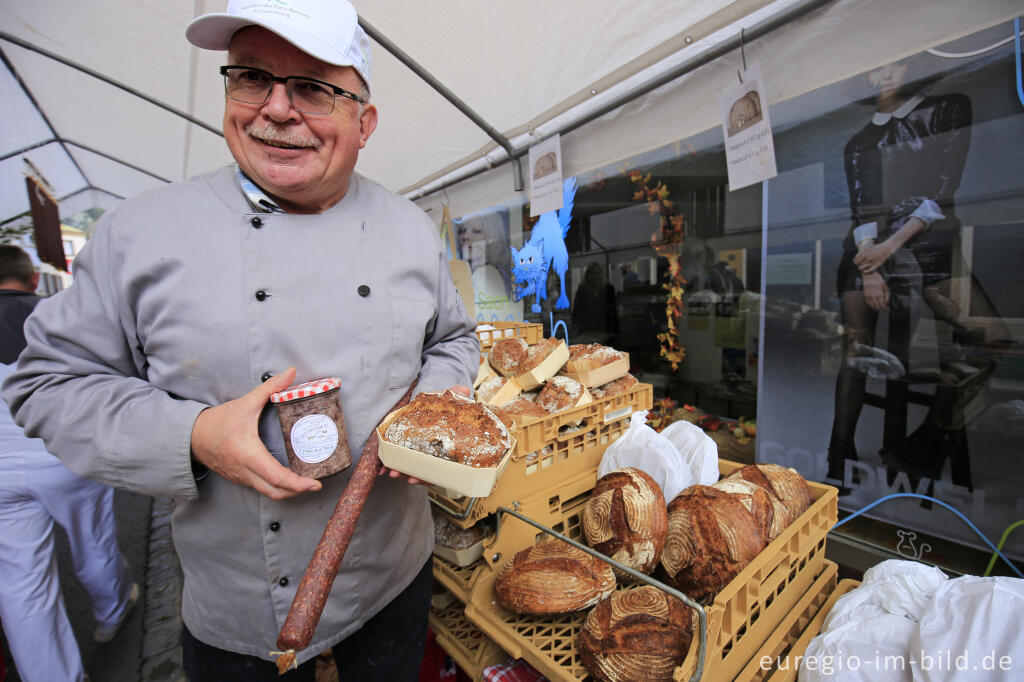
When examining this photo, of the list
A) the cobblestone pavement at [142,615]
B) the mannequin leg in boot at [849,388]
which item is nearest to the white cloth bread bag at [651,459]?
the mannequin leg in boot at [849,388]

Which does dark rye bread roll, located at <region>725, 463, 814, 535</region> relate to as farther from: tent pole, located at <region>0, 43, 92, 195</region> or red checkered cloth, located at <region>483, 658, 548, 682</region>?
tent pole, located at <region>0, 43, 92, 195</region>

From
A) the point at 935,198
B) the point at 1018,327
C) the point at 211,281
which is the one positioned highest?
the point at 935,198

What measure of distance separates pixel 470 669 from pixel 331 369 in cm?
128

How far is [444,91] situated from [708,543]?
3.01 metres

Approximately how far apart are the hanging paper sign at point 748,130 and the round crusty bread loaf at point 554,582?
6.19 ft

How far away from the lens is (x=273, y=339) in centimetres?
106

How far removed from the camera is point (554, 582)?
4.75 feet

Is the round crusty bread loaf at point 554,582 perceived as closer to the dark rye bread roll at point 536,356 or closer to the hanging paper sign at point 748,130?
Answer: the dark rye bread roll at point 536,356

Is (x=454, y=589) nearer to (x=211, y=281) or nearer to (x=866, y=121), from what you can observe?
(x=211, y=281)

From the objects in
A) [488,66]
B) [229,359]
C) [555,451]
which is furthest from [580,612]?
[488,66]

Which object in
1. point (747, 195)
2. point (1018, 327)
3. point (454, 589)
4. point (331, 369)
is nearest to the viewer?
point (331, 369)

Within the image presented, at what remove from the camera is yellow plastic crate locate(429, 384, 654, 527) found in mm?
1770

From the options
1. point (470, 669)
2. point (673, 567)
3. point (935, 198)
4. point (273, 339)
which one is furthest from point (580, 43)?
point (470, 669)

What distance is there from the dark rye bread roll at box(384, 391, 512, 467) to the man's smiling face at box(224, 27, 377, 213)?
63 cm
